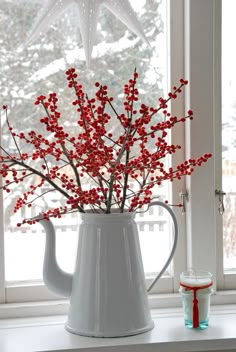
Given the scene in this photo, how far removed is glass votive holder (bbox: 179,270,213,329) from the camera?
143 centimetres

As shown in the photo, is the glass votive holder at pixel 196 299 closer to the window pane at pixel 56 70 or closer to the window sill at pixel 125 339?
the window sill at pixel 125 339

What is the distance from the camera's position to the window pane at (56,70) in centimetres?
159

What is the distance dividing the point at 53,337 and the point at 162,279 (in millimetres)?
391

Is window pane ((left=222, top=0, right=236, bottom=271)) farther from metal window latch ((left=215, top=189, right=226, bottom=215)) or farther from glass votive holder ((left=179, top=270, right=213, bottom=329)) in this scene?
glass votive holder ((left=179, top=270, right=213, bottom=329))

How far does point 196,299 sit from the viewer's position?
1.43 meters

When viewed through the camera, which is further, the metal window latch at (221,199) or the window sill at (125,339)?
the metal window latch at (221,199)

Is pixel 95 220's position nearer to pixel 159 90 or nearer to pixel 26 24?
pixel 159 90

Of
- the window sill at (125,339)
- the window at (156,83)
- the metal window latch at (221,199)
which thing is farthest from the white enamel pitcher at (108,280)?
the metal window latch at (221,199)

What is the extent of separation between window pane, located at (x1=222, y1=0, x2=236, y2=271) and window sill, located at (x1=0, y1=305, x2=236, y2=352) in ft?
0.89

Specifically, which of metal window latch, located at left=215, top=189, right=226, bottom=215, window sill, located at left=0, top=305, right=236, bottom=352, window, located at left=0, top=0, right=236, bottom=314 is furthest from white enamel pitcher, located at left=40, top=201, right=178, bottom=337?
metal window latch, located at left=215, top=189, right=226, bottom=215

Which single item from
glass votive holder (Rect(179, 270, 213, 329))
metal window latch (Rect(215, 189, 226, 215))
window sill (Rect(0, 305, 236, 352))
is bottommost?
window sill (Rect(0, 305, 236, 352))

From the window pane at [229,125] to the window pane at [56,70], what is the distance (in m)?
0.17

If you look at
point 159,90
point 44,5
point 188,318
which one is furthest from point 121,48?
point 188,318

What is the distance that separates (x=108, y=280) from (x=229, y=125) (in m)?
0.60
